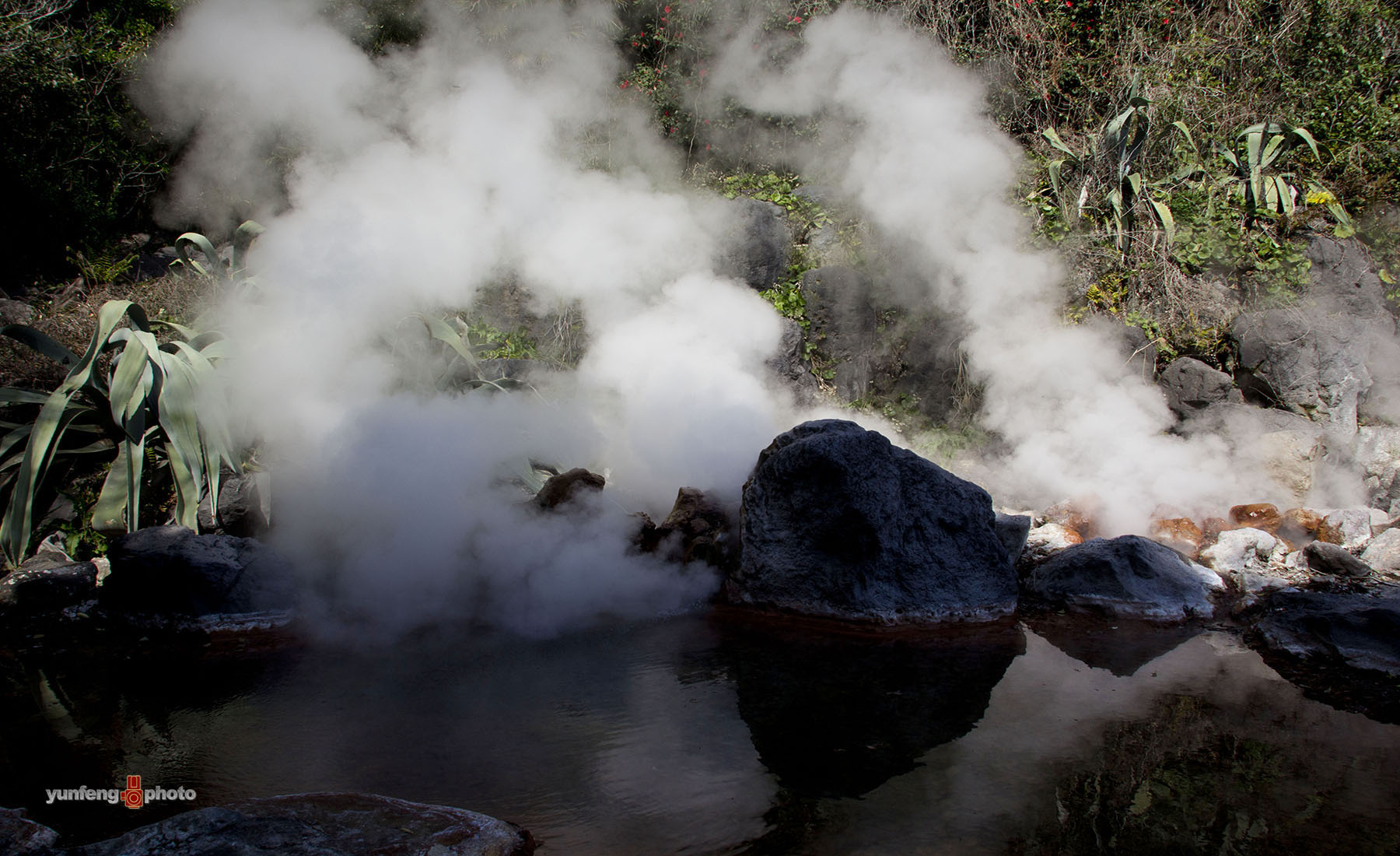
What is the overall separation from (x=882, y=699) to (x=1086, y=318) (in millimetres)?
4889

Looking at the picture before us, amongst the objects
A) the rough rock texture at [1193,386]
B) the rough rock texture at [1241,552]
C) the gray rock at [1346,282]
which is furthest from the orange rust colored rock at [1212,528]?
the gray rock at [1346,282]

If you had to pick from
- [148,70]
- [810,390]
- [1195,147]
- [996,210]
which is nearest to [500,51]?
[148,70]

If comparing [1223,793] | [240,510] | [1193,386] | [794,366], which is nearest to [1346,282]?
[1193,386]

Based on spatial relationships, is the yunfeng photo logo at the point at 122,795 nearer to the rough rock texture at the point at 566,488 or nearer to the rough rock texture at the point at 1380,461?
the rough rock texture at the point at 566,488

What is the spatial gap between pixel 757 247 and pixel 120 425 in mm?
4907

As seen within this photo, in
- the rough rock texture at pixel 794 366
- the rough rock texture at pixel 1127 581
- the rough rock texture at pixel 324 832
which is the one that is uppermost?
the rough rock texture at pixel 794 366

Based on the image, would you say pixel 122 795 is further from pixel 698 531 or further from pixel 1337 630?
pixel 1337 630

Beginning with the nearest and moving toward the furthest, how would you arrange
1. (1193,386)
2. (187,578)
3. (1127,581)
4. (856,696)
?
(856,696) → (187,578) → (1127,581) → (1193,386)

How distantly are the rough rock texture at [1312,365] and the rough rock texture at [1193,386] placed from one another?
0.94 ft

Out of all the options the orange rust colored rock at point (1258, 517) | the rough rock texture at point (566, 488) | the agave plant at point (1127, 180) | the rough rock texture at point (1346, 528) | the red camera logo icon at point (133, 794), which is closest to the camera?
the red camera logo icon at point (133, 794)

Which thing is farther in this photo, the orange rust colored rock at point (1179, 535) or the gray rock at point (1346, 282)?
the gray rock at point (1346, 282)

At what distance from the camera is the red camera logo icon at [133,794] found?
232 centimetres

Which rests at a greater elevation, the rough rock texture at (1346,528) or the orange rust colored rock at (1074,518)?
the orange rust colored rock at (1074,518)

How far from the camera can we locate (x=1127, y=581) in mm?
4078
